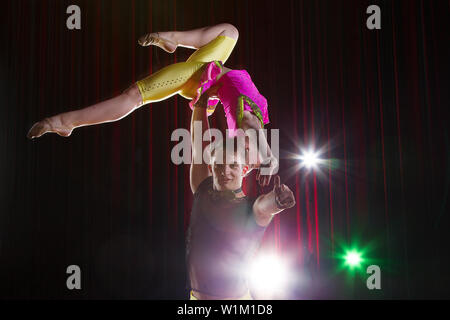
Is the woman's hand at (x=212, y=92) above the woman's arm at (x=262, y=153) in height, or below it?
above

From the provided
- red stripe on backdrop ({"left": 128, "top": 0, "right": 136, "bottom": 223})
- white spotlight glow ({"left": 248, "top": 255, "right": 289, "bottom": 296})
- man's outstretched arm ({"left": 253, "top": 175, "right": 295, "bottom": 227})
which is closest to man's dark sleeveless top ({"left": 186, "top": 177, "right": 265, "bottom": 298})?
man's outstretched arm ({"left": 253, "top": 175, "right": 295, "bottom": 227})

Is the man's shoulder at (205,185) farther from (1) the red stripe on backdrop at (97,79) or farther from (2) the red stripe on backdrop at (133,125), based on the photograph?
(1) the red stripe on backdrop at (97,79)

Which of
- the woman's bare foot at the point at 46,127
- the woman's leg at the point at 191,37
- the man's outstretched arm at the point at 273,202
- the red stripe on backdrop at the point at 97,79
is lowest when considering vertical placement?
the man's outstretched arm at the point at 273,202

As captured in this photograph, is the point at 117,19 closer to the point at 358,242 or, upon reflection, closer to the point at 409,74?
the point at 409,74

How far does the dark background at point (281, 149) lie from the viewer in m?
3.45

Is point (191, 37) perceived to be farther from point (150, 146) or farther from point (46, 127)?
point (150, 146)

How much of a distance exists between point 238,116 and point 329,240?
1897 mm

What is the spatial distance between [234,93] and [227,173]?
0.35 m

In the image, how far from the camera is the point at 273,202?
1771 mm

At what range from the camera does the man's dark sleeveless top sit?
6.34ft

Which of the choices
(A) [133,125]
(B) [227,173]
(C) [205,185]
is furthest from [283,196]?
(A) [133,125]

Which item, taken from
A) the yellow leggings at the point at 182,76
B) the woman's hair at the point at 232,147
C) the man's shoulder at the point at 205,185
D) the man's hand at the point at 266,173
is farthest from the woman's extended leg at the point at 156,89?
the man's hand at the point at 266,173

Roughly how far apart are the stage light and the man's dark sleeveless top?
169 centimetres

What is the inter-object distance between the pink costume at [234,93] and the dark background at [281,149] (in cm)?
136
